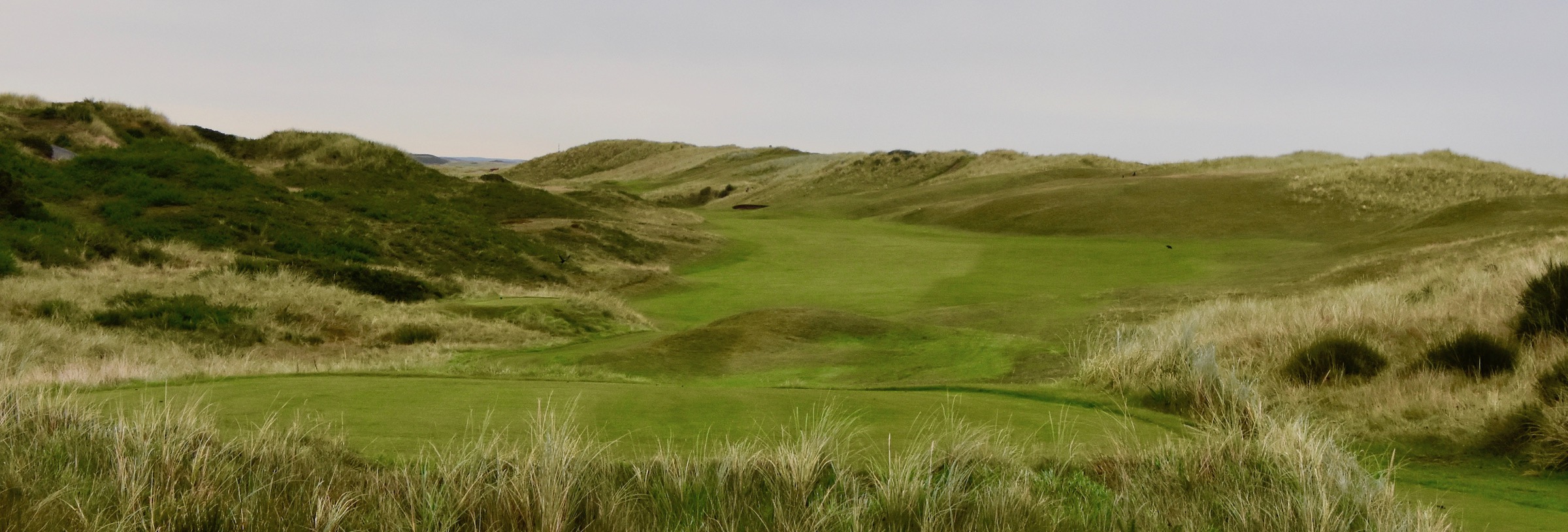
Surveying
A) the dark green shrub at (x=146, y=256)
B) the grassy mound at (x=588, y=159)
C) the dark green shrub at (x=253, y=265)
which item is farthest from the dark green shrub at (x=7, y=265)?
the grassy mound at (x=588, y=159)

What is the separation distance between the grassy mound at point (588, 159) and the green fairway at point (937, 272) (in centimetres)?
6875

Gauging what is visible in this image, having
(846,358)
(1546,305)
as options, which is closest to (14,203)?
(846,358)

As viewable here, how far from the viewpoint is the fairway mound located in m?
13.6

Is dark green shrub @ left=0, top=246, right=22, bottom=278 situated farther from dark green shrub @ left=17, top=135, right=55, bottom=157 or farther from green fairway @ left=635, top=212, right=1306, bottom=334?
dark green shrub @ left=17, top=135, right=55, bottom=157

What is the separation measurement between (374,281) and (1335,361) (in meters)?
17.0

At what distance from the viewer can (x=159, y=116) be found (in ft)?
117

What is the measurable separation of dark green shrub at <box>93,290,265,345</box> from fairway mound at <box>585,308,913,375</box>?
548 cm

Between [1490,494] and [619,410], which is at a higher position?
[619,410]

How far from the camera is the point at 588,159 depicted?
110625 mm

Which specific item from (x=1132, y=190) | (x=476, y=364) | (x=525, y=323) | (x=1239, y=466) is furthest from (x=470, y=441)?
(x=1132, y=190)

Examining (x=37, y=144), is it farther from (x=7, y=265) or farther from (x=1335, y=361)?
(x=1335, y=361)

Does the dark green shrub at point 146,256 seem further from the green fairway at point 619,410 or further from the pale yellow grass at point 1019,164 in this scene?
the pale yellow grass at point 1019,164


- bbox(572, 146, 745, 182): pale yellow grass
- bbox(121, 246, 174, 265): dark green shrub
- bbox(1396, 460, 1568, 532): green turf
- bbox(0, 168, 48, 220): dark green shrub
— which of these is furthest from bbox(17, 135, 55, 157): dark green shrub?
bbox(572, 146, 745, 182): pale yellow grass

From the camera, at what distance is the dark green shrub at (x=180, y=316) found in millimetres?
14562
